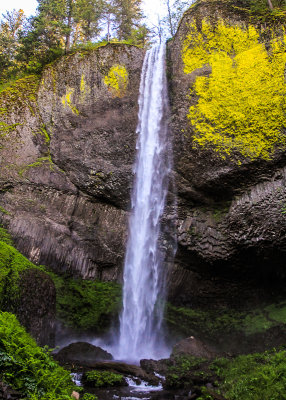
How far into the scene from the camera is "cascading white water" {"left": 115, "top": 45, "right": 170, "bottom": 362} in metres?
12.1

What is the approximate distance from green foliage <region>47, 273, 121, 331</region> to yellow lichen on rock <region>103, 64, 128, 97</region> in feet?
30.1

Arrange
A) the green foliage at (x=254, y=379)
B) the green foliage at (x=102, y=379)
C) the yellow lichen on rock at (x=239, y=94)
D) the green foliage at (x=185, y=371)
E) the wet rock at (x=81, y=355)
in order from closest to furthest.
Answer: the green foliage at (x=254, y=379) → the green foliage at (x=102, y=379) → the green foliage at (x=185, y=371) → the wet rock at (x=81, y=355) → the yellow lichen on rock at (x=239, y=94)

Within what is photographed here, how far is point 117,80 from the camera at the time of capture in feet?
50.6

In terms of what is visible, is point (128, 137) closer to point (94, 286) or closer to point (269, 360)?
point (94, 286)

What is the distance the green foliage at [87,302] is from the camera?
505 inches

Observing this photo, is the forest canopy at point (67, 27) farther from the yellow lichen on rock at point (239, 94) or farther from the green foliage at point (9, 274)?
the green foliage at point (9, 274)

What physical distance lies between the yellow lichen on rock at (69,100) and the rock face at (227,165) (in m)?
4.91

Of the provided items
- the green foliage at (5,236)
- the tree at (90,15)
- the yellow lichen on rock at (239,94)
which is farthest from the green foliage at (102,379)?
the tree at (90,15)

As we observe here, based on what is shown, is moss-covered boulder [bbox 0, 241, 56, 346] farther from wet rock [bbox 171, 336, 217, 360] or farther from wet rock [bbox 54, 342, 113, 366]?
wet rock [bbox 171, 336, 217, 360]

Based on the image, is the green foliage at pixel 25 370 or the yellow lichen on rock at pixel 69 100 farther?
the yellow lichen on rock at pixel 69 100

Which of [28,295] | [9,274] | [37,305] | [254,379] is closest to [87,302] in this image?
[37,305]

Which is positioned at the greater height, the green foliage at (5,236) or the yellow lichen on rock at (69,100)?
the yellow lichen on rock at (69,100)

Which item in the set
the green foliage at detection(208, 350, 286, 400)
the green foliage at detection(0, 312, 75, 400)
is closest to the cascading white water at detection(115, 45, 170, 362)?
the green foliage at detection(208, 350, 286, 400)

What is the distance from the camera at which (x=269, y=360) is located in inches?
312
